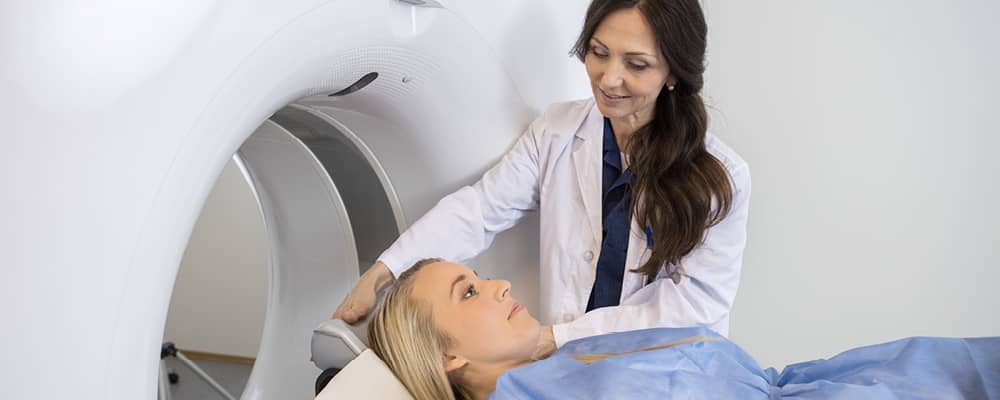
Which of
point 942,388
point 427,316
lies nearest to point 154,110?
→ point 427,316

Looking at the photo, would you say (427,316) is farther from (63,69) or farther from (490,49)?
(63,69)

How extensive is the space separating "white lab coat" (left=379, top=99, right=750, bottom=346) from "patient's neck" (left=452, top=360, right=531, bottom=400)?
0.18 m

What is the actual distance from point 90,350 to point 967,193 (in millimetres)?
2058

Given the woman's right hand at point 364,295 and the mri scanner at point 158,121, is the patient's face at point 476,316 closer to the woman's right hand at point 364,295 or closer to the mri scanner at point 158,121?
the woman's right hand at point 364,295

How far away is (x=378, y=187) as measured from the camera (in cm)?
180

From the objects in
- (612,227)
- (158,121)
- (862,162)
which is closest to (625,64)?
(612,227)

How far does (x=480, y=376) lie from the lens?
1.40 meters

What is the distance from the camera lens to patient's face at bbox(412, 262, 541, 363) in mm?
1391

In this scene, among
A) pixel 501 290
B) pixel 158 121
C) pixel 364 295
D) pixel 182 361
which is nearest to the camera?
pixel 158 121

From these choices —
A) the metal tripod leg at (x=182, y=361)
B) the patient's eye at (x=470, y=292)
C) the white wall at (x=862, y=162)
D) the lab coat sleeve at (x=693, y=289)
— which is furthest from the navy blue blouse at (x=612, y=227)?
the metal tripod leg at (x=182, y=361)

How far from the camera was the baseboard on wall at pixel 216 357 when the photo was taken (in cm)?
274

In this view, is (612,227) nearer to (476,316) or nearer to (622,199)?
(622,199)

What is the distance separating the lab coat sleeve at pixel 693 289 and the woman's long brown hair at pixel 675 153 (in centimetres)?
3

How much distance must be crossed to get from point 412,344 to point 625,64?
1.97ft
